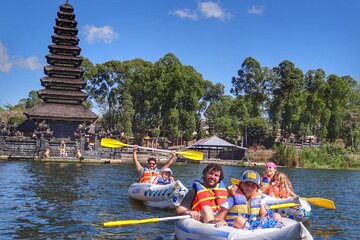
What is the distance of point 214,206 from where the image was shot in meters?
8.62

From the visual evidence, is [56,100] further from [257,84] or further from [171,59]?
[257,84]

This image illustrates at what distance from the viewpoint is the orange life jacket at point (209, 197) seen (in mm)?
8508

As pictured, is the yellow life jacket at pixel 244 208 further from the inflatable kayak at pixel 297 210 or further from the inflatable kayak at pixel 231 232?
the inflatable kayak at pixel 297 210

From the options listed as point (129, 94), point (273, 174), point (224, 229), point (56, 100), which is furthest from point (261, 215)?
point (129, 94)

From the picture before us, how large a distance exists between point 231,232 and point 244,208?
1.73ft

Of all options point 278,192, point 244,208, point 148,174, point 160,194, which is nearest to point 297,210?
point 278,192

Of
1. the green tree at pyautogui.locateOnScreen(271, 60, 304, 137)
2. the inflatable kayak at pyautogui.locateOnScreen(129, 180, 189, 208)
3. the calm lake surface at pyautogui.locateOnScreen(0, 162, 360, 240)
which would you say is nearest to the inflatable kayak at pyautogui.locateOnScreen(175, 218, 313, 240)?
the calm lake surface at pyautogui.locateOnScreen(0, 162, 360, 240)

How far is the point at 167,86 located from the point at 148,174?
5462 centimetres

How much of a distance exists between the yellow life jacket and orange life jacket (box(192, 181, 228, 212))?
2.59 feet

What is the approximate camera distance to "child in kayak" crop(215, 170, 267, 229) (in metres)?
7.55

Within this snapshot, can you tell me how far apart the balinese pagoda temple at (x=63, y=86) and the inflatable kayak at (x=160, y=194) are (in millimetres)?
39288

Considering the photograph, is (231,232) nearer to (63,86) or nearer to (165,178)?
(165,178)

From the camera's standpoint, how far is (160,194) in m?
14.3

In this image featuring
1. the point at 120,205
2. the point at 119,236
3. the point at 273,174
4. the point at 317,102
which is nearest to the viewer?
the point at 119,236
